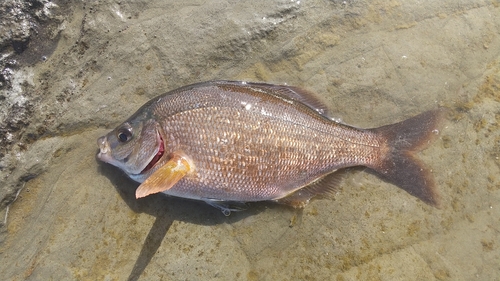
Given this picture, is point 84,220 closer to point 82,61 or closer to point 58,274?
point 58,274

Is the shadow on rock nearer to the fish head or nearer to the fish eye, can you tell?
the fish head

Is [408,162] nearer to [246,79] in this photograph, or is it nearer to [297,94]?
[297,94]

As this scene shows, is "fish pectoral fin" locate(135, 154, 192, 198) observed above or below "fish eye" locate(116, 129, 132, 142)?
below

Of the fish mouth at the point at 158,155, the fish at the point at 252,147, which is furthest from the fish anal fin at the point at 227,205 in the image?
the fish mouth at the point at 158,155

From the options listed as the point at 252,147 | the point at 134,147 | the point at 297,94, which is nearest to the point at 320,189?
the point at 252,147

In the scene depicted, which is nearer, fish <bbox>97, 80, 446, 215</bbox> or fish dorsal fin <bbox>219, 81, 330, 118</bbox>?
fish <bbox>97, 80, 446, 215</bbox>

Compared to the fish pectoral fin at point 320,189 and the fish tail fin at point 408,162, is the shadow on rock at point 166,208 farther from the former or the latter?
the fish tail fin at point 408,162

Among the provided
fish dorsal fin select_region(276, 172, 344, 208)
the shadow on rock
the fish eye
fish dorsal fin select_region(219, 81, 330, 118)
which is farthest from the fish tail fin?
the fish eye
